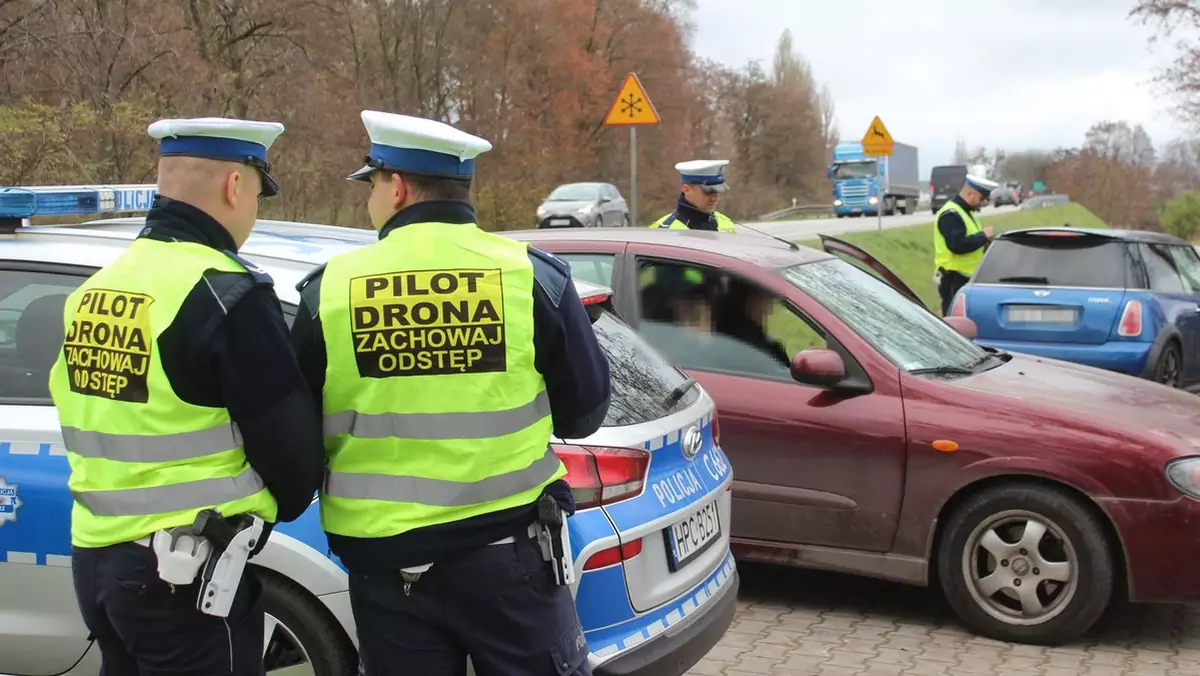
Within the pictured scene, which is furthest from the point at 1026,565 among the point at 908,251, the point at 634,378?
the point at 908,251

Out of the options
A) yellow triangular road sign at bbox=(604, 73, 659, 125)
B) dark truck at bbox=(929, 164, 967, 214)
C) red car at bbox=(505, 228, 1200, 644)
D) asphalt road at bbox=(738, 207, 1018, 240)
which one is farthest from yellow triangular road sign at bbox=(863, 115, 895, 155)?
dark truck at bbox=(929, 164, 967, 214)

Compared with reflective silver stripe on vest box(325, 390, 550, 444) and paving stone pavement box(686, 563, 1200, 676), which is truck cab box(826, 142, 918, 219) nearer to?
paving stone pavement box(686, 563, 1200, 676)

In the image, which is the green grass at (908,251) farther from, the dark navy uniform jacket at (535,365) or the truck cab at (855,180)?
the dark navy uniform jacket at (535,365)

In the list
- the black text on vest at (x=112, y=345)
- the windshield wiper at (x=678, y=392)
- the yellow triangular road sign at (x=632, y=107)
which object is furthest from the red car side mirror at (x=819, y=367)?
the yellow triangular road sign at (x=632, y=107)

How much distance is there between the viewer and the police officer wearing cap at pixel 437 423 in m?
2.25

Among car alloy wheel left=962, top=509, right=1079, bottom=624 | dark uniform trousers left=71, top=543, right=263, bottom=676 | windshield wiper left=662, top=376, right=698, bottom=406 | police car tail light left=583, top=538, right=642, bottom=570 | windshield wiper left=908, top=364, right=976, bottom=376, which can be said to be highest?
windshield wiper left=662, top=376, right=698, bottom=406

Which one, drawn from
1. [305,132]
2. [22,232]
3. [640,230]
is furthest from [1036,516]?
[305,132]

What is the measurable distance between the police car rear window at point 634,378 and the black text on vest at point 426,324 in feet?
3.31

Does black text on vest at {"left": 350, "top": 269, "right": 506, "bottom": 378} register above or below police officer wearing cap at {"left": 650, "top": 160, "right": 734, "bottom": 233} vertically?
below

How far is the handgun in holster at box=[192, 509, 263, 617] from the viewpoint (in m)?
2.14

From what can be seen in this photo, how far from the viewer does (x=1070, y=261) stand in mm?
8992

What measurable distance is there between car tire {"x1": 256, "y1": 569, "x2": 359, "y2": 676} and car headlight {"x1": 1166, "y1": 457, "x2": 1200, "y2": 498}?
317cm

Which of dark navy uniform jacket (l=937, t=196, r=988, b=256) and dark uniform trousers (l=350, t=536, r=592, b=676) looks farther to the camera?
dark navy uniform jacket (l=937, t=196, r=988, b=256)

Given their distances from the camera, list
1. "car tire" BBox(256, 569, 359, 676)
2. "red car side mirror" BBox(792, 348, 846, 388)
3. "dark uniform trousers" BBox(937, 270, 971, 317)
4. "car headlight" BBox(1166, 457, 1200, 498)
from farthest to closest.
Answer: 1. "dark uniform trousers" BBox(937, 270, 971, 317)
2. "red car side mirror" BBox(792, 348, 846, 388)
3. "car headlight" BBox(1166, 457, 1200, 498)
4. "car tire" BBox(256, 569, 359, 676)
